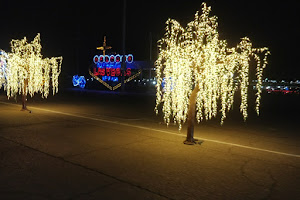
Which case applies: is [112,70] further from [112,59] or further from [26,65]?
[26,65]

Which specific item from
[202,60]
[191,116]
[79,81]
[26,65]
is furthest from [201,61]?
[79,81]

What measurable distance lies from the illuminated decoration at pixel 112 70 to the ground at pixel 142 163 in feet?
94.2

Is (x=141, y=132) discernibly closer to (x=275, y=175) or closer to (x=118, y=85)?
(x=275, y=175)

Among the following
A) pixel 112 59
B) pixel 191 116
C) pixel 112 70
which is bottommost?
pixel 191 116

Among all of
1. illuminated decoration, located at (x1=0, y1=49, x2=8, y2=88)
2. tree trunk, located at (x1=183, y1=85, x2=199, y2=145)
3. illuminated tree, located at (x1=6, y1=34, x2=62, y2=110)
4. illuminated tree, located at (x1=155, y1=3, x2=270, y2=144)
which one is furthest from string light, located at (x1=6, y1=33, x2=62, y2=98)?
tree trunk, located at (x1=183, y1=85, x2=199, y2=145)

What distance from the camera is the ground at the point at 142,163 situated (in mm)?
4938

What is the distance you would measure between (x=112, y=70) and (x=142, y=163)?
35.4 m

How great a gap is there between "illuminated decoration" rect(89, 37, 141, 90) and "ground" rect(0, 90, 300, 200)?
94.2 feet

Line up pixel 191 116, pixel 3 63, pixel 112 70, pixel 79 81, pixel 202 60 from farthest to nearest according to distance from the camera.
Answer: pixel 79 81, pixel 112 70, pixel 3 63, pixel 191 116, pixel 202 60

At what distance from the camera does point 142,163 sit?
21.3 ft

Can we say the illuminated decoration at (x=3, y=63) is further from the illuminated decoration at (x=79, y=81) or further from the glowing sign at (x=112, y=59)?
the illuminated decoration at (x=79, y=81)

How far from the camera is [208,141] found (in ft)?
29.6

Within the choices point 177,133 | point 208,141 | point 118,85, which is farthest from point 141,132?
point 118,85

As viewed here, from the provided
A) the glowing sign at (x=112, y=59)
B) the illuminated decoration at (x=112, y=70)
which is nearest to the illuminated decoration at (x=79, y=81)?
the illuminated decoration at (x=112, y=70)
